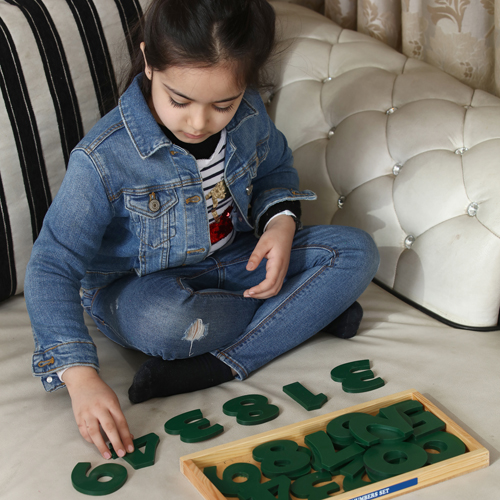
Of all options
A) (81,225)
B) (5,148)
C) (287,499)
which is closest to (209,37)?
(81,225)

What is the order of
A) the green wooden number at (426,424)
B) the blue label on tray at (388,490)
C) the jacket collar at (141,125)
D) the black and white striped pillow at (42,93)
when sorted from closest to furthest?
the blue label on tray at (388,490), the green wooden number at (426,424), the jacket collar at (141,125), the black and white striped pillow at (42,93)

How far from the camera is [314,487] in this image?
673 millimetres

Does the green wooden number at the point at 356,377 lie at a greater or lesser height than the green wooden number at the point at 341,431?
lesser

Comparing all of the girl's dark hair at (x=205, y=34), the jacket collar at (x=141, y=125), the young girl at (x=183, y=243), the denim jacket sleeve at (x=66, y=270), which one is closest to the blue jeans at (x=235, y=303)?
the young girl at (x=183, y=243)

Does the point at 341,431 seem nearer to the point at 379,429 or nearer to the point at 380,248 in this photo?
the point at 379,429

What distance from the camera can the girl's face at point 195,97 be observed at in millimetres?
770

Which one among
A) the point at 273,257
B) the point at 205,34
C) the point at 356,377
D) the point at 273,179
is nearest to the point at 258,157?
the point at 273,179

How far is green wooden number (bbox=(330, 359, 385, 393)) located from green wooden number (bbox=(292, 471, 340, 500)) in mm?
173

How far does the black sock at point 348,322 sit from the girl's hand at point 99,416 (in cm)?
40

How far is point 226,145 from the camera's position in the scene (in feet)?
3.19

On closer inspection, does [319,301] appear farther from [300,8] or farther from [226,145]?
[300,8]

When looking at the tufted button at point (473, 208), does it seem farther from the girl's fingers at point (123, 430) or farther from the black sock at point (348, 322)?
the girl's fingers at point (123, 430)

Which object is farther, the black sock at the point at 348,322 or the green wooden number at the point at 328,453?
the black sock at the point at 348,322

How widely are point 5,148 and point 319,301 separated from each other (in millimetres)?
573
